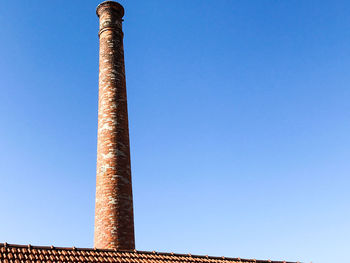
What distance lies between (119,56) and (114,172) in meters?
4.64

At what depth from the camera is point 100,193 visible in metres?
12.3

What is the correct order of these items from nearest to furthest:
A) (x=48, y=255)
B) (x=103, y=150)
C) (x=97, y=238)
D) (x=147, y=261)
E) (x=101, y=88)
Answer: (x=48, y=255) < (x=147, y=261) < (x=97, y=238) < (x=103, y=150) < (x=101, y=88)

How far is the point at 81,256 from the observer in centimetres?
868

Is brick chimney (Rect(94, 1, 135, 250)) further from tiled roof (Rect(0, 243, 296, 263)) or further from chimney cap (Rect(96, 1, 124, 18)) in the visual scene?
tiled roof (Rect(0, 243, 296, 263))

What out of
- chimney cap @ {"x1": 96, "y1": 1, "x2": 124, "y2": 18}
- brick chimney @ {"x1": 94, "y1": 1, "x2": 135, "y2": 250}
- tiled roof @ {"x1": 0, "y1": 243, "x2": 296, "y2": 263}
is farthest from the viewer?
chimney cap @ {"x1": 96, "y1": 1, "x2": 124, "y2": 18}

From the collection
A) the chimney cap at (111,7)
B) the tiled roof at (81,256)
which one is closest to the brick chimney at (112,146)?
the chimney cap at (111,7)

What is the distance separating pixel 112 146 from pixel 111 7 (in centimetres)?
573

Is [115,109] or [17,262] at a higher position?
[115,109]

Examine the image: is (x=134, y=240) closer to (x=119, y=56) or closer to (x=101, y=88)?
(x=101, y=88)

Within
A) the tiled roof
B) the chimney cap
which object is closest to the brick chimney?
the chimney cap

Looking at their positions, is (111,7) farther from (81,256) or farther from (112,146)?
(81,256)

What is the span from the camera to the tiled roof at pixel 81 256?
8.20 meters

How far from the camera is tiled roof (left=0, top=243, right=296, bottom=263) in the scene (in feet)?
26.9

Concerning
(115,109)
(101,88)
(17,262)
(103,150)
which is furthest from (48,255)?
(101,88)
